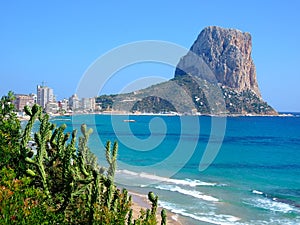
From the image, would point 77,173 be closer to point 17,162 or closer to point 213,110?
point 17,162

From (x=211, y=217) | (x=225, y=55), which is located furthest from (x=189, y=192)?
(x=225, y=55)

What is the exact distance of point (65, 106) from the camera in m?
135

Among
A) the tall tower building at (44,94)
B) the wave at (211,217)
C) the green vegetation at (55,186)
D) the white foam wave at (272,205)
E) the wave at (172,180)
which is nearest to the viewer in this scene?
the green vegetation at (55,186)

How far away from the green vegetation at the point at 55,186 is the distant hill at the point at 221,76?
103 metres

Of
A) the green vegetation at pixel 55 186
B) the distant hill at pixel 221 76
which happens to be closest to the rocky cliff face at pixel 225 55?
the distant hill at pixel 221 76

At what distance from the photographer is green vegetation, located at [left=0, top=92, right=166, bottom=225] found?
5.80m

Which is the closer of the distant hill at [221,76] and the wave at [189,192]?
the wave at [189,192]

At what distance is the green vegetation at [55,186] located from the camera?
5797 mm

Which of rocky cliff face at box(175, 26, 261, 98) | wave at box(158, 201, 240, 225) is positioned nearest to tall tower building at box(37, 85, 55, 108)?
rocky cliff face at box(175, 26, 261, 98)

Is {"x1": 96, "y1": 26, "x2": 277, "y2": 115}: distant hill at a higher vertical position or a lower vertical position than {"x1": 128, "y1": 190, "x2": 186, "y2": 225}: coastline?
higher

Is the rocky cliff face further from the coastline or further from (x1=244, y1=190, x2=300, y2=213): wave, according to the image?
the coastline

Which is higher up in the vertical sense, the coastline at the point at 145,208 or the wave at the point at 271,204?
the wave at the point at 271,204

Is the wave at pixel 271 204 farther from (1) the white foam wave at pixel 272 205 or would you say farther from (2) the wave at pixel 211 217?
(2) the wave at pixel 211 217

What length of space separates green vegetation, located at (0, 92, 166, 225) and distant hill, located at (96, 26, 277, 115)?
10337cm
